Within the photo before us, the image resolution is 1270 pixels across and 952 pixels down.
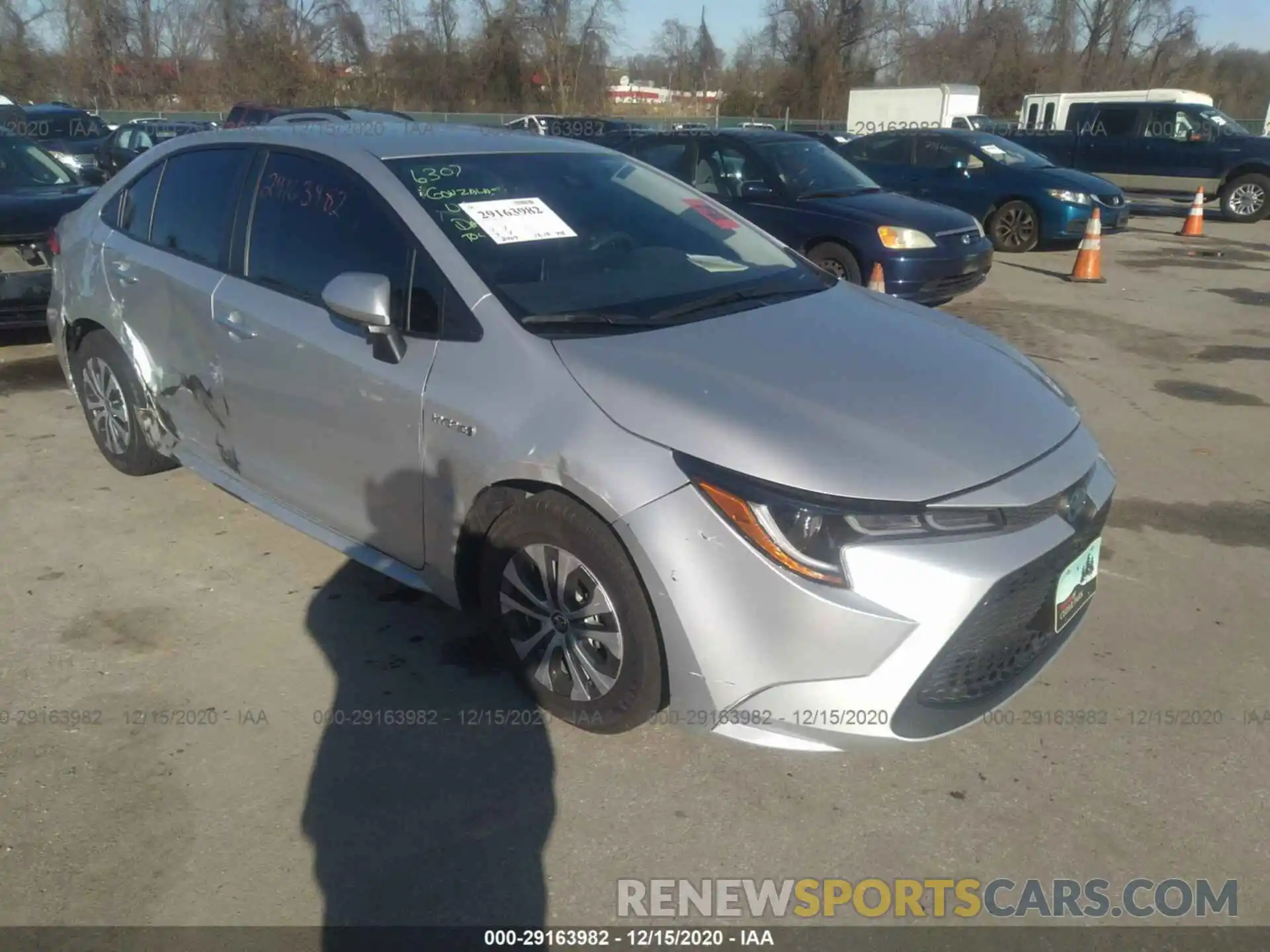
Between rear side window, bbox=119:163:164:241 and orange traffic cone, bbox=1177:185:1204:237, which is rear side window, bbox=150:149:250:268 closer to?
rear side window, bbox=119:163:164:241

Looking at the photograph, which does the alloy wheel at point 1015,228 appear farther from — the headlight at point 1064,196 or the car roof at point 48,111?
the car roof at point 48,111

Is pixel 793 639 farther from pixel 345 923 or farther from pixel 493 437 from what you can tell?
pixel 345 923

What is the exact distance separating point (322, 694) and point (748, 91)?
54.1m

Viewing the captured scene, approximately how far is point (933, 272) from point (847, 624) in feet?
21.5

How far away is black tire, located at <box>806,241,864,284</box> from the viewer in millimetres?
8477

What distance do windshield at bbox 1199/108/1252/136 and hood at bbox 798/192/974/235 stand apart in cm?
1191

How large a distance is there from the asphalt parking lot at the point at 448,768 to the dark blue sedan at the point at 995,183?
A: 949 cm

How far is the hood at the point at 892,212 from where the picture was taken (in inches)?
332

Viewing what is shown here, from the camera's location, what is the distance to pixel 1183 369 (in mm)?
7375

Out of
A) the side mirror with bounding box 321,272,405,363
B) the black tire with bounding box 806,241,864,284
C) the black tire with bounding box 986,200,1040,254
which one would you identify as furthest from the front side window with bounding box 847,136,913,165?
the side mirror with bounding box 321,272,405,363

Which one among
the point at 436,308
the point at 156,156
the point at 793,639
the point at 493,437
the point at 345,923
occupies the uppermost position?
the point at 156,156

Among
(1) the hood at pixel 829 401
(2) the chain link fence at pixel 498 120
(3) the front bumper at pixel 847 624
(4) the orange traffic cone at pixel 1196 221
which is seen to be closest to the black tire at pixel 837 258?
(1) the hood at pixel 829 401

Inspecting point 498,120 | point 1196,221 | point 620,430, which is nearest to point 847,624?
point 620,430

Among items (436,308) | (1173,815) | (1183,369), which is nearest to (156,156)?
(436,308)
